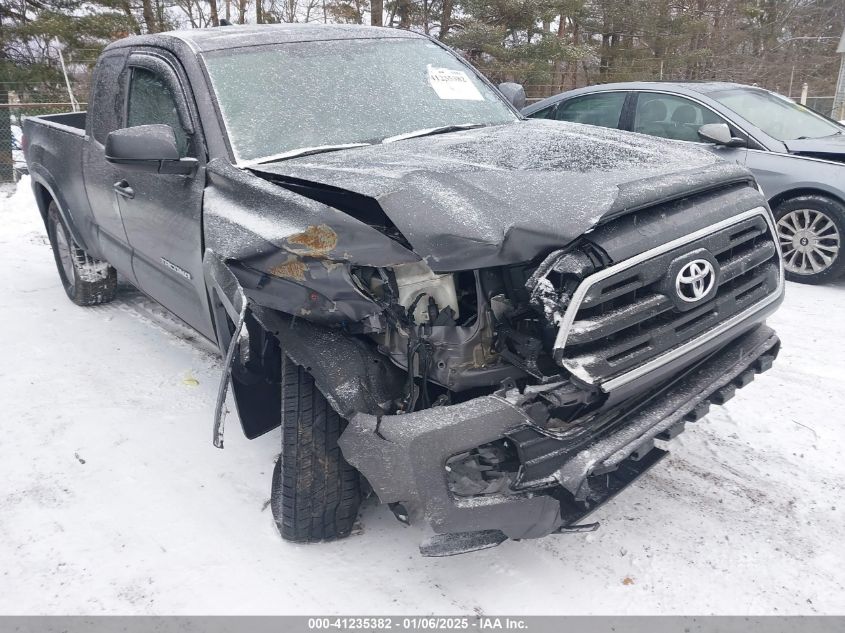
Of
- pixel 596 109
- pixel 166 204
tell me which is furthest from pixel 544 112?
pixel 166 204

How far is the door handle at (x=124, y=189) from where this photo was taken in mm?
3745

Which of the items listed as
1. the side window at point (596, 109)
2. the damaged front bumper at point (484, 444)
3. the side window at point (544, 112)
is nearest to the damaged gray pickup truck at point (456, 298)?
the damaged front bumper at point (484, 444)

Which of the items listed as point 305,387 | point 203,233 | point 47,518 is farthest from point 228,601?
point 203,233

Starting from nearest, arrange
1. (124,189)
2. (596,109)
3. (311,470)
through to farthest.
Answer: (311,470), (124,189), (596,109)

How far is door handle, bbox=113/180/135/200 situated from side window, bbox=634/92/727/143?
4.48 meters

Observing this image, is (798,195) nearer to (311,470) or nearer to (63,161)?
(311,470)

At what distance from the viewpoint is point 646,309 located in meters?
2.22

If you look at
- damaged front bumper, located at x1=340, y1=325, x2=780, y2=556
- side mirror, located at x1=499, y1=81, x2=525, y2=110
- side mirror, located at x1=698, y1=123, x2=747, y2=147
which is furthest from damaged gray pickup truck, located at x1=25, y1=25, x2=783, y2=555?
side mirror, located at x1=698, y1=123, x2=747, y2=147

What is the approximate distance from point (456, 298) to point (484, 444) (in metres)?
0.50

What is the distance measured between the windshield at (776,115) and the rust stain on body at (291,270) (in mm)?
5106

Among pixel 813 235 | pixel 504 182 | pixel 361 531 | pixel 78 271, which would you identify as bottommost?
pixel 361 531

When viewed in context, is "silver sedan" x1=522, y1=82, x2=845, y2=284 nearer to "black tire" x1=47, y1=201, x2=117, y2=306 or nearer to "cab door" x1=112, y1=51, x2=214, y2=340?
"cab door" x1=112, y1=51, x2=214, y2=340

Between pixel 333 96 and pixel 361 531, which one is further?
pixel 333 96

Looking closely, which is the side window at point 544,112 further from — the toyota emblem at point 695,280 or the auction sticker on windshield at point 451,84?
the toyota emblem at point 695,280
